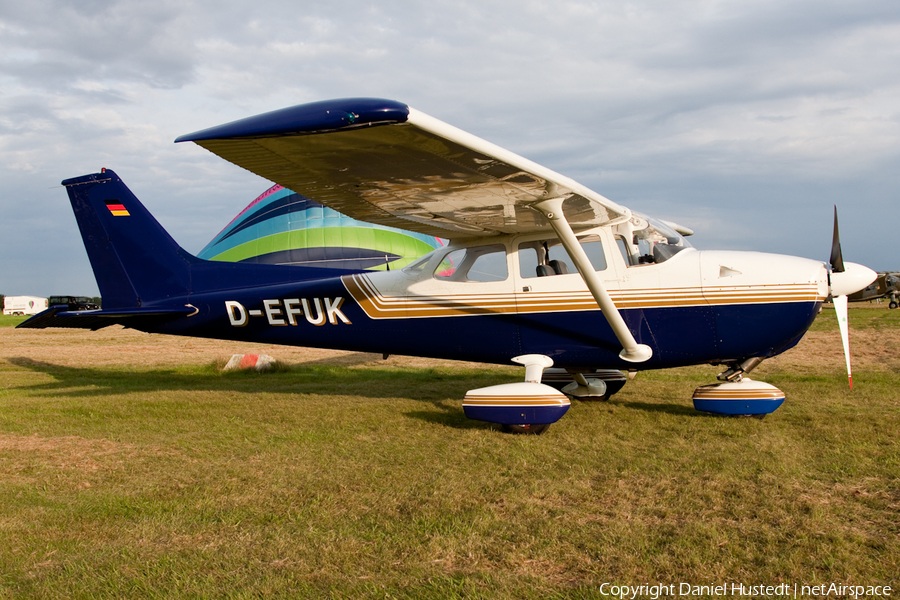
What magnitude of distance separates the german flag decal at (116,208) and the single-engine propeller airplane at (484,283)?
0.01 m

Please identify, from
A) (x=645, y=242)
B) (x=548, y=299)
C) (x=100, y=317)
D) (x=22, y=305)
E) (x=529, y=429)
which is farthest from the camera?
(x=22, y=305)

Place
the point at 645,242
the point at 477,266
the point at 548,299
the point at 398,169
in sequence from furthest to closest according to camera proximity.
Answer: the point at 477,266 → the point at 548,299 → the point at 645,242 → the point at 398,169

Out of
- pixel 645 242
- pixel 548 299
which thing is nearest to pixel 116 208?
pixel 548 299

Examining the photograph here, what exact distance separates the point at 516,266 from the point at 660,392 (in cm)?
334

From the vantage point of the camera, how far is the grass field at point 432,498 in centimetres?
290

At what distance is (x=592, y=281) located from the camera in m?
6.10

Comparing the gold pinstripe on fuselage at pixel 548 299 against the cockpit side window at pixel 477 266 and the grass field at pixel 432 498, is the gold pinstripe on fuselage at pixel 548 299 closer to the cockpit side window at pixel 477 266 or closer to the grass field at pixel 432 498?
the cockpit side window at pixel 477 266

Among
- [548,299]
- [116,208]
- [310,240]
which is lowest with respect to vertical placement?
[548,299]

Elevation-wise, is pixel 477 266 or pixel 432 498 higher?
pixel 477 266

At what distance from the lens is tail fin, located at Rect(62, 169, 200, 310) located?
27.5 feet

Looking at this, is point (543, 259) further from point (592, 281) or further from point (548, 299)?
point (592, 281)

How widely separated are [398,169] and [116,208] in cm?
524

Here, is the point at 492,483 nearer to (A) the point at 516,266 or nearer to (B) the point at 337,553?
(B) the point at 337,553

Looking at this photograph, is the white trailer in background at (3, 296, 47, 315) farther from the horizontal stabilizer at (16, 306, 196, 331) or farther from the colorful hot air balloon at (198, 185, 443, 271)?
the horizontal stabilizer at (16, 306, 196, 331)
